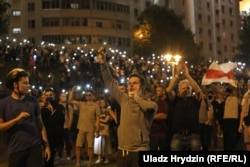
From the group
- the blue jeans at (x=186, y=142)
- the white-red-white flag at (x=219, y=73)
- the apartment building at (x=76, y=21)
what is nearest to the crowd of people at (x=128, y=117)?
the blue jeans at (x=186, y=142)

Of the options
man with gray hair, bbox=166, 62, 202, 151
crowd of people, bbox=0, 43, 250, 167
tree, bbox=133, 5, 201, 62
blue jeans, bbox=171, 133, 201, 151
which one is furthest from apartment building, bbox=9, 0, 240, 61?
blue jeans, bbox=171, 133, 201, 151

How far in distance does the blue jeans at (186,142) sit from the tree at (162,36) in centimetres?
4685

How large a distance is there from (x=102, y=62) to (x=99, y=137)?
806cm

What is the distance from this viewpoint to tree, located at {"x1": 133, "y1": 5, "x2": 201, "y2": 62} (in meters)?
55.7

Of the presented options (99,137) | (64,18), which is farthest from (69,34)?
(99,137)

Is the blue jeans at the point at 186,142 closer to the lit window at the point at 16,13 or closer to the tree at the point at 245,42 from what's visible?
the tree at the point at 245,42

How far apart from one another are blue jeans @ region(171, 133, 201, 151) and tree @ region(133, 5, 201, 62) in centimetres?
4685

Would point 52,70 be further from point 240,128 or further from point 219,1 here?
point 219,1

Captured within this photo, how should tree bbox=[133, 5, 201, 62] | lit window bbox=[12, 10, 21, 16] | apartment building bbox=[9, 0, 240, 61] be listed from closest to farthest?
tree bbox=[133, 5, 201, 62] → apartment building bbox=[9, 0, 240, 61] → lit window bbox=[12, 10, 21, 16]

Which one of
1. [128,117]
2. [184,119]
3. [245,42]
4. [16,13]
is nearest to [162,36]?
[245,42]

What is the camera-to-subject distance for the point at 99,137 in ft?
47.2

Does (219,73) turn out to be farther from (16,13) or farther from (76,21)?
(16,13)

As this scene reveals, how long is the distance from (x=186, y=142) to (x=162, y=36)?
158 feet

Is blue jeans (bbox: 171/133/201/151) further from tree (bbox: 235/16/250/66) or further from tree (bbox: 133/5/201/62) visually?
tree (bbox: 235/16/250/66)
